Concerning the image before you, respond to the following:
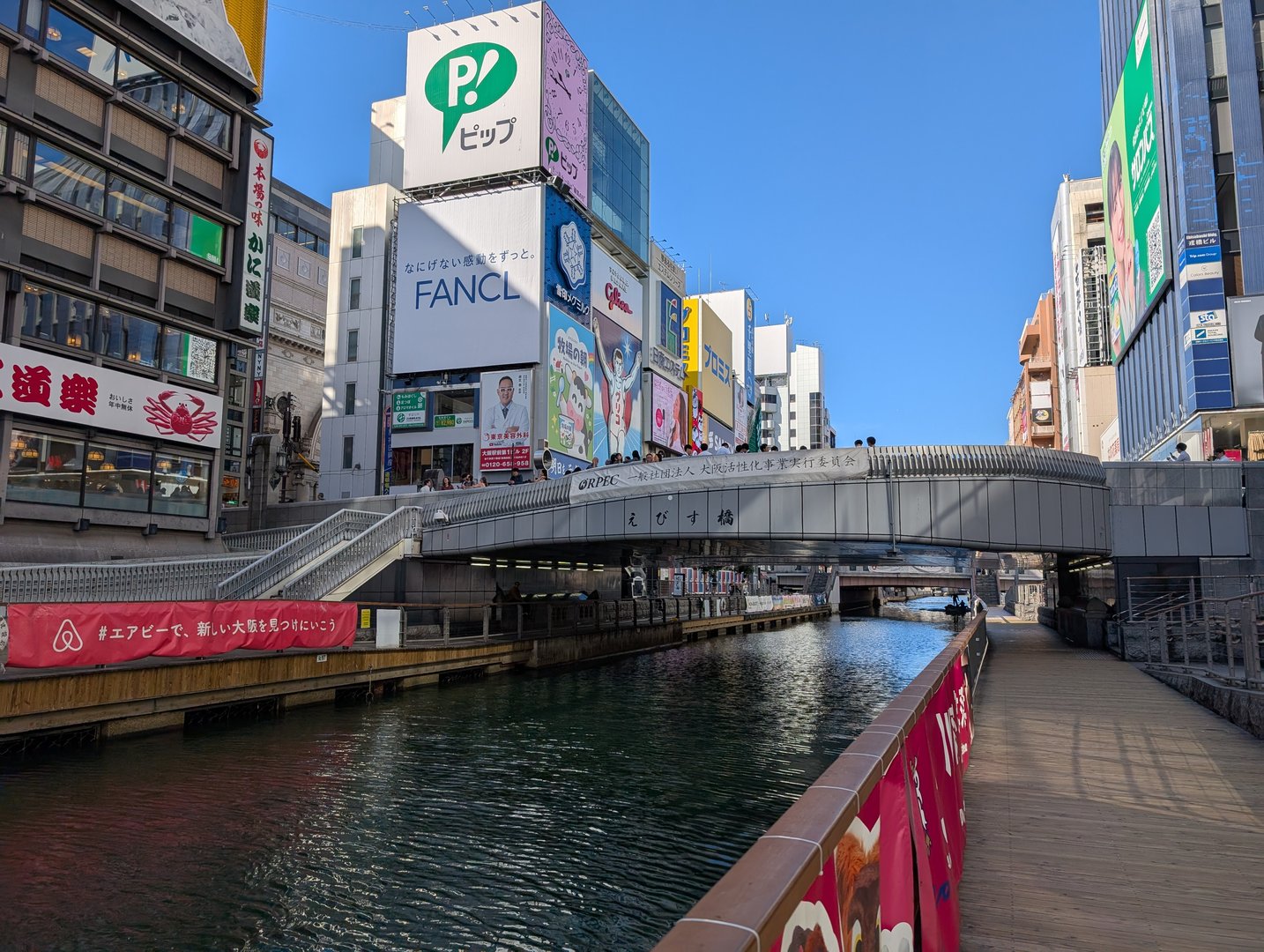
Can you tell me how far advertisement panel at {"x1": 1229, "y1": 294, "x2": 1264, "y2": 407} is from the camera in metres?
48.9

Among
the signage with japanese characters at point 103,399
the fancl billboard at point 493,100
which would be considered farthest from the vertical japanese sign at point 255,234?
the fancl billboard at point 493,100

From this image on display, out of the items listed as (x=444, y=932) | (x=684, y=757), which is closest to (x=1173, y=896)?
(x=444, y=932)

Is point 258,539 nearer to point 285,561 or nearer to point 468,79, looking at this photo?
point 285,561

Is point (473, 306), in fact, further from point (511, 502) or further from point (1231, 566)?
point (1231, 566)

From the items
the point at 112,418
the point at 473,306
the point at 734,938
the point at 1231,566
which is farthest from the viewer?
the point at 473,306

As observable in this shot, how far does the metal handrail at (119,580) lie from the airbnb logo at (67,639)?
498cm

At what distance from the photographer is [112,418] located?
3459cm

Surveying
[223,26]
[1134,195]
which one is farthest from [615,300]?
[1134,195]

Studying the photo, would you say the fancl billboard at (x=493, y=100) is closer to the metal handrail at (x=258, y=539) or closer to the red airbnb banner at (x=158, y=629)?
the metal handrail at (x=258, y=539)

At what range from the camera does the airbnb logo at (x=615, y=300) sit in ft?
232

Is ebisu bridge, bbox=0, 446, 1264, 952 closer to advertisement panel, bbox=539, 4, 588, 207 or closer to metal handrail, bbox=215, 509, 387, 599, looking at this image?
metal handrail, bbox=215, 509, 387, 599

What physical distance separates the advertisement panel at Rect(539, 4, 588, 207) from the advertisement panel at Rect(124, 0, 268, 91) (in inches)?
836

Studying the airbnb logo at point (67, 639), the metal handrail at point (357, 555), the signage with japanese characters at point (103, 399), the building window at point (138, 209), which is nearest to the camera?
the airbnb logo at point (67, 639)

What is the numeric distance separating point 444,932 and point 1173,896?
21.8ft
